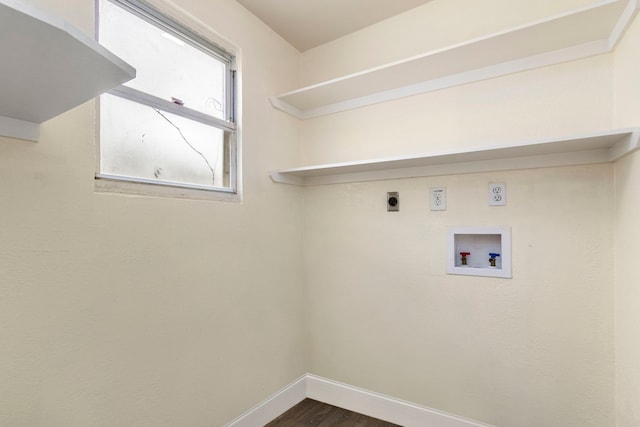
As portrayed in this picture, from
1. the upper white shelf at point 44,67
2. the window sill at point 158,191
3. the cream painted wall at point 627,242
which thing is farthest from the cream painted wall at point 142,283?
the cream painted wall at point 627,242

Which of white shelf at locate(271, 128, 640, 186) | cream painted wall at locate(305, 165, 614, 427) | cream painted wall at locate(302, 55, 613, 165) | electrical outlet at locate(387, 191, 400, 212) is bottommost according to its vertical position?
cream painted wall at locate(305, 165, 614, 427)

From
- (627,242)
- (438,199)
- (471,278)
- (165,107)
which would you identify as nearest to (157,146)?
(165,107)

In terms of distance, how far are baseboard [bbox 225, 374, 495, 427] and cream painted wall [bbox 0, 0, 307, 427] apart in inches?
3.3

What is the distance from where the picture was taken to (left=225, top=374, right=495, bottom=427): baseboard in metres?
1.84

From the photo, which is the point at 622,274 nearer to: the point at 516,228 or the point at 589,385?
the point at 516,228

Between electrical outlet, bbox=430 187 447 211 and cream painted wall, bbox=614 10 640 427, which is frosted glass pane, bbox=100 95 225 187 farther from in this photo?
cream painted wall, bbox=614 10 640 427

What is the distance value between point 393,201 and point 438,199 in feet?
0.90

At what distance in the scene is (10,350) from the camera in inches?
41.1

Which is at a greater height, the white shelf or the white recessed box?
the white shelf

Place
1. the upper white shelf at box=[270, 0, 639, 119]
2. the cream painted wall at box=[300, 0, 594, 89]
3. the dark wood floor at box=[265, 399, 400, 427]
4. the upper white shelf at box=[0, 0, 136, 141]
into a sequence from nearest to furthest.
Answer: the upper white shelf at box=[0, 0, 136, 141], the upper white shelf at box=[270, 0, 639, 119], the cream painted wall at box=[300, 0, 594, 89], the dark wood floor at box=[265, 399, 400, 427]

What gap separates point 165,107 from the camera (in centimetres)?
157

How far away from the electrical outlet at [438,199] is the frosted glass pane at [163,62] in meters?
1.34

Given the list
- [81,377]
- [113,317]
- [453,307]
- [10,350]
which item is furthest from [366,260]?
[10,350]

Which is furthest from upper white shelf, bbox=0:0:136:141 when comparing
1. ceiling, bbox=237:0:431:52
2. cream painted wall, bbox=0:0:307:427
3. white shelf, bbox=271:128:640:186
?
ceiling, bbox=237:0:431:52
